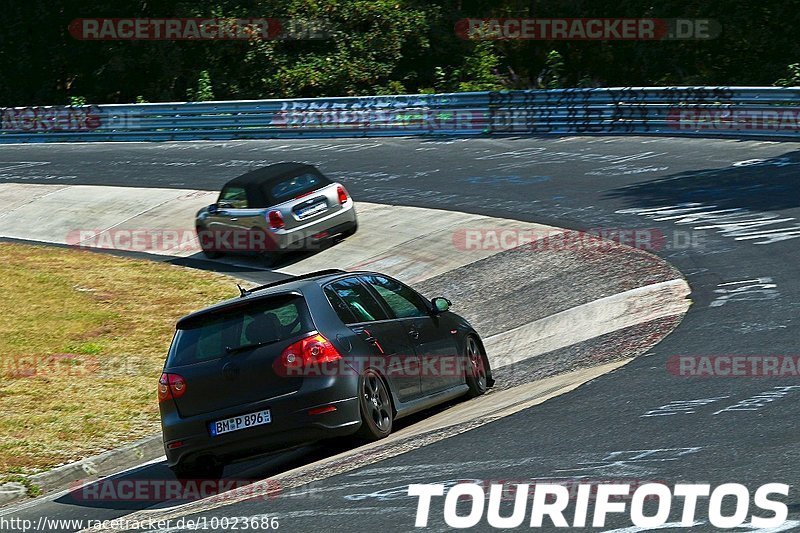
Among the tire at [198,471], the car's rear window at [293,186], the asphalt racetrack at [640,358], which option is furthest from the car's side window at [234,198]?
the tire at [198,471]

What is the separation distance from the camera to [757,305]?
12.2 meters

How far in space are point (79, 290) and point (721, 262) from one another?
10558 mm

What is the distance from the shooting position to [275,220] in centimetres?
2088

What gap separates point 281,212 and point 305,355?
11.9 metres

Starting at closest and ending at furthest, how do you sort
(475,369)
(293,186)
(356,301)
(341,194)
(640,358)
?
(356,301) < (640,358) < (475,369) < (293,186) < (341,194)

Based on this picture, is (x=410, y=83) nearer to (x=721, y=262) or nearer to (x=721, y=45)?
(x=721, y=45)

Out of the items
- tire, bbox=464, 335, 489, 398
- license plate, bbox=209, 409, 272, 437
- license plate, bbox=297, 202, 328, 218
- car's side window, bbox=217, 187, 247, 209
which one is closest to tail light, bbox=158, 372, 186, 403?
license plate, bbox=209, 409, 272, 437

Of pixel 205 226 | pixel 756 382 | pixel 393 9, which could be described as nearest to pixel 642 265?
pixel 756 382

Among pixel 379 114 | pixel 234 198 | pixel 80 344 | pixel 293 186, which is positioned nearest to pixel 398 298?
pixel 80 344

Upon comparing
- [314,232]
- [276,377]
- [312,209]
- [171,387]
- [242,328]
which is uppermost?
[242,328]

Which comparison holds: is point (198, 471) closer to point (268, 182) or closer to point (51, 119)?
point (268, 182)

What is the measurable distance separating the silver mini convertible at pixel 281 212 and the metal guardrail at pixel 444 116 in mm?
9378

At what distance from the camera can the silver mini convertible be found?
20891mm

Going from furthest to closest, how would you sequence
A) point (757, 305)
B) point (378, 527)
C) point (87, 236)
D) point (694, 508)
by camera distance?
point (87, 236) → point (757, 305) → point (378, 527) → point (694, 508)
